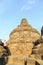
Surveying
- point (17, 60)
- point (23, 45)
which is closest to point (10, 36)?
point (23, 45)

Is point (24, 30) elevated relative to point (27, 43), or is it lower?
elevated

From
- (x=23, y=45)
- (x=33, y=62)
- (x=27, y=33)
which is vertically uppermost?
(x=27, y=33)

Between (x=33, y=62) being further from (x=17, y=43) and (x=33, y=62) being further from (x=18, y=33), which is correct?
(x=18, y=33)

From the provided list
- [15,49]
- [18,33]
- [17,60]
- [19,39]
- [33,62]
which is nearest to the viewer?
[33,62]

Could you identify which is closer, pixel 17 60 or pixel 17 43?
pixel 17 60

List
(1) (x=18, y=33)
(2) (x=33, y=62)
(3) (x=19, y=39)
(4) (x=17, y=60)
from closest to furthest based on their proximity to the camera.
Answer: (2) (x=33, y=62), (4) (x=17, y=60), (3) (x=19, y=39), (1) (x=18, y=33)

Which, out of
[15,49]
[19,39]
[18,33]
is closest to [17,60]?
[15,49]

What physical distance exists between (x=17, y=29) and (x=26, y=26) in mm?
3812

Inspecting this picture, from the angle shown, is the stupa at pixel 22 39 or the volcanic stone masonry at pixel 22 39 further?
the stupa at pixel 22 39

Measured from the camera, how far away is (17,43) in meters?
56.2

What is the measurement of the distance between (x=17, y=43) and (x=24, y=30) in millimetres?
7878

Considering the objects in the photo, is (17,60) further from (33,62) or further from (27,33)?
(27,33)

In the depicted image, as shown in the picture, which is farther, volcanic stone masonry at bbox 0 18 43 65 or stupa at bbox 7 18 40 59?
stupa at bbox 7 18 40 59

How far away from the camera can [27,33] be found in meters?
61.1
